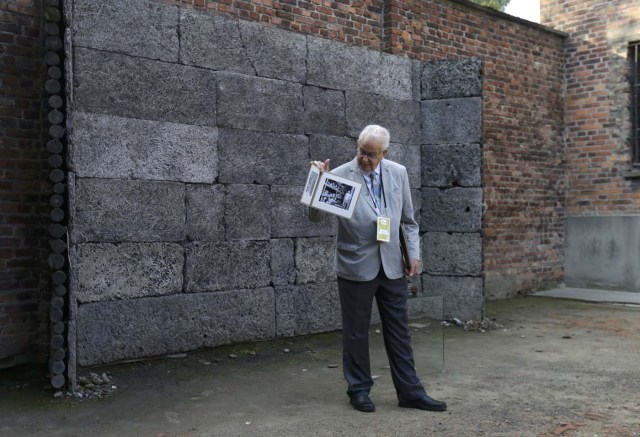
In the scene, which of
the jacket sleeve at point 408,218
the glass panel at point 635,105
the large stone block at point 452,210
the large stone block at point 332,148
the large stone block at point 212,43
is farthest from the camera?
the glass panel at point 635,105

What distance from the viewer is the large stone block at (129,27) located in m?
5.53

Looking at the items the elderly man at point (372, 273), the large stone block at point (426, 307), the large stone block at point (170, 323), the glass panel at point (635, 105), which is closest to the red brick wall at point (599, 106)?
the glass panel at point (635, 105)

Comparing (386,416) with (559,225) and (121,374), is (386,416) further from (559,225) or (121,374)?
(559,225)

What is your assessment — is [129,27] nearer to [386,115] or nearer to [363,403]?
[386,115]

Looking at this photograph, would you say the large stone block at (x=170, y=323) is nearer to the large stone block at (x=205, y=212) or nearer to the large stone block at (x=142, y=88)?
the large stone block at (x=205, y=212)

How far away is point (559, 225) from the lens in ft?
37.6

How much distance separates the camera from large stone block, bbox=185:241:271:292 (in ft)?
20.4

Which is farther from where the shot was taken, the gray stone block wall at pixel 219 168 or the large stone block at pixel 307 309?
the large stone block at pixel 307 309

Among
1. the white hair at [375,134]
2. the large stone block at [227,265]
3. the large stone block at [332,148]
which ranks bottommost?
the large stone block at [227,265]

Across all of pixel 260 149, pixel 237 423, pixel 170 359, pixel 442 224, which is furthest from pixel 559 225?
pixel 237 423

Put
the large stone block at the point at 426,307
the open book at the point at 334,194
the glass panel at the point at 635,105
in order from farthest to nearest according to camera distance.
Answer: the glass panel at the point at 635,105
the large stone block at the point at 426,307
the open book at the point at 334,194

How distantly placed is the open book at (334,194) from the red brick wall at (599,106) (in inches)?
310

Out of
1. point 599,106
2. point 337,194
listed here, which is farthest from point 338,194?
point 599,106

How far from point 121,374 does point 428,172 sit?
4374 millimetres
